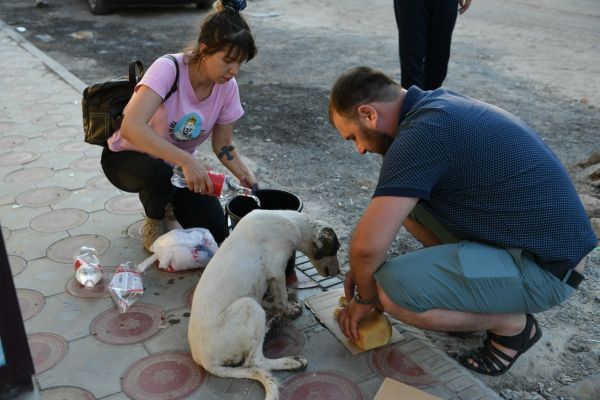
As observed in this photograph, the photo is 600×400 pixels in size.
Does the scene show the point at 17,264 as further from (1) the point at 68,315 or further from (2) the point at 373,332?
(2) the point at 373,332

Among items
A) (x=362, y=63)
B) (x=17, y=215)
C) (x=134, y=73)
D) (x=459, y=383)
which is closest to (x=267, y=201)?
(x=134, y=73)

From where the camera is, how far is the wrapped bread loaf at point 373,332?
281cm

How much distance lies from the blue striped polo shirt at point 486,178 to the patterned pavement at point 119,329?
71 centimetres

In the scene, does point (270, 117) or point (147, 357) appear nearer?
point (147, 357)

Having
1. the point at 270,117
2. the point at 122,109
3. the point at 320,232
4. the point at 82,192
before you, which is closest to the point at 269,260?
the point at 320,232

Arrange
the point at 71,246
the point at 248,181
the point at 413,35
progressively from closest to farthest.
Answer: the point at 248,181
the point at 71,246
the point at 413,35

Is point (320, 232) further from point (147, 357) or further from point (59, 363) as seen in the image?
point (59, 363)

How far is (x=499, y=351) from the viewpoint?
9.02ft

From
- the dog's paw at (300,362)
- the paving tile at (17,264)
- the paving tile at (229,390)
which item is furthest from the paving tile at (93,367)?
the paving tile at (17,264)

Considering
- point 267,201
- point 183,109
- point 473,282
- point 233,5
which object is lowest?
point 267,201

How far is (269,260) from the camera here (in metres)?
2.83

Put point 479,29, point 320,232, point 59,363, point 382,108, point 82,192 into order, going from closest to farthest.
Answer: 1. point 382,108
2. point 59,363
3. point 320,232
4. point 82,192
5. point 479,29

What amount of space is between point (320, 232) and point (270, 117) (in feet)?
12.1

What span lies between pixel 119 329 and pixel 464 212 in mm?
1798
